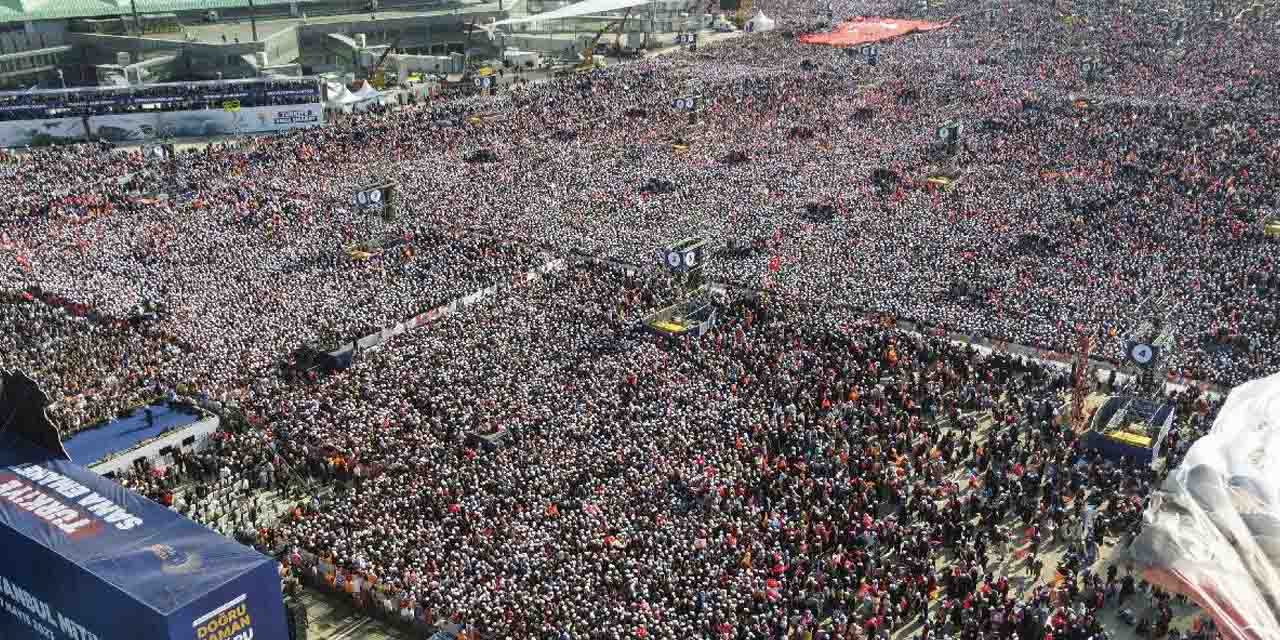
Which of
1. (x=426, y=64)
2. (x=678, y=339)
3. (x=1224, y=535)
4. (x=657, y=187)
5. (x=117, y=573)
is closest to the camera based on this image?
(x=117, y=573)

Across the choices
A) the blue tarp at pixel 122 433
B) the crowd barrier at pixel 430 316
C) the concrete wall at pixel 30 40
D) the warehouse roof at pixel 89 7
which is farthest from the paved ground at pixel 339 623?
the warehouse roof at pixel 89 7

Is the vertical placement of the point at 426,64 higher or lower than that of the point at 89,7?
lower

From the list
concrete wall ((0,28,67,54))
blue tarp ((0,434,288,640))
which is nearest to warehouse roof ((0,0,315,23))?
concrete wall ((0,28,67,54))

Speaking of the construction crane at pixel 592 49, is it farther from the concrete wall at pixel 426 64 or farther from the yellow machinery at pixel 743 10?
the yellow machinery at pixel 743 10

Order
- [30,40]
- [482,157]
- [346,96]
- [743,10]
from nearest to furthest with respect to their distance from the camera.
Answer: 1. [482,157]
2. [346,96]
3. [30,40]
4. [743,10]

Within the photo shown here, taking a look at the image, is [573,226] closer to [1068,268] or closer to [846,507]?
[1068,268]

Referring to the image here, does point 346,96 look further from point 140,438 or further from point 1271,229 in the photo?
point 1271,229

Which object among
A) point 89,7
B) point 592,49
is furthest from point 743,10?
point 89,7
